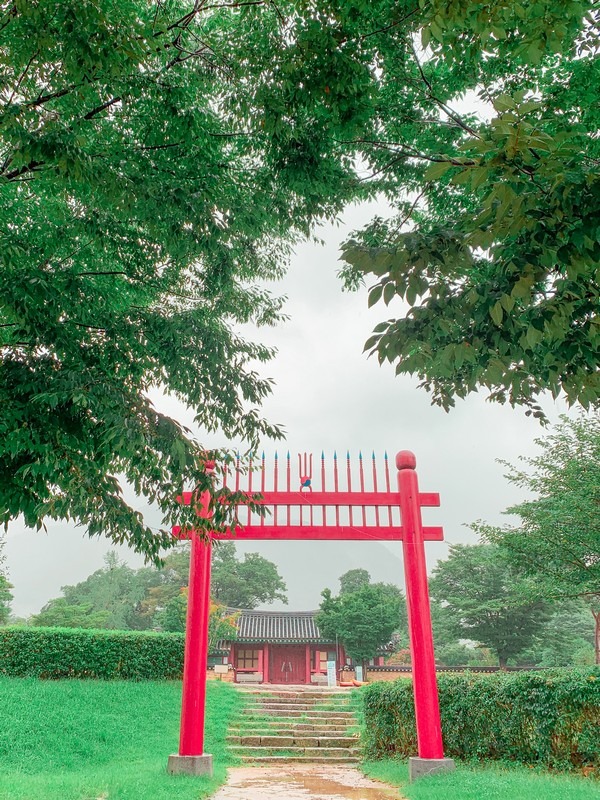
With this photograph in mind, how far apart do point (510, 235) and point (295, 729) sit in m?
10.7

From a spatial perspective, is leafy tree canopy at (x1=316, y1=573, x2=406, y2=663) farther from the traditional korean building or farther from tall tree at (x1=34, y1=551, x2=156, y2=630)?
tall tree at (x1=34, y1=551, x2=156, y2=630)

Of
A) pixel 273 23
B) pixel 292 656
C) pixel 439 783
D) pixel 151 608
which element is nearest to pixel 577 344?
pixel 273 23

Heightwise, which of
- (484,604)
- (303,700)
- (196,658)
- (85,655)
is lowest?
(303,700)

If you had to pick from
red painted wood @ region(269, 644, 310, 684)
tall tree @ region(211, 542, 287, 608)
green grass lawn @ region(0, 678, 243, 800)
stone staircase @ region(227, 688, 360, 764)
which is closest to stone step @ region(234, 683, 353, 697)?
stone staircase @ region(227, 688, 360, 764)

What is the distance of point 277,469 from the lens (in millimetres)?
7410

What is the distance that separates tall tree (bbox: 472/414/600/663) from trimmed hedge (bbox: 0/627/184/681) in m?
8.02

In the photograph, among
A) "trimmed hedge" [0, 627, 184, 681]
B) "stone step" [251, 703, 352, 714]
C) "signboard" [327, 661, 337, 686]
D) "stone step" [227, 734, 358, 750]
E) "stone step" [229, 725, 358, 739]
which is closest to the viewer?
"stone step" [227, 734, 358, 750]

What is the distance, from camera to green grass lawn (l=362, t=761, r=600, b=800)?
14.7 feet

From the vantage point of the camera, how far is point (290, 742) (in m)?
9.34

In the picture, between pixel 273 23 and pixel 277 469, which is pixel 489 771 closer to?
pixel 277 469

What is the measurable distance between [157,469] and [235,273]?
2064 mm

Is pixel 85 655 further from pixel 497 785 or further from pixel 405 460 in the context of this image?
pixel 497 785

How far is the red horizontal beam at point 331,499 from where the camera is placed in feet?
24.0

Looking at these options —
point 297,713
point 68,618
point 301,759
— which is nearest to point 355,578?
point 68,618
